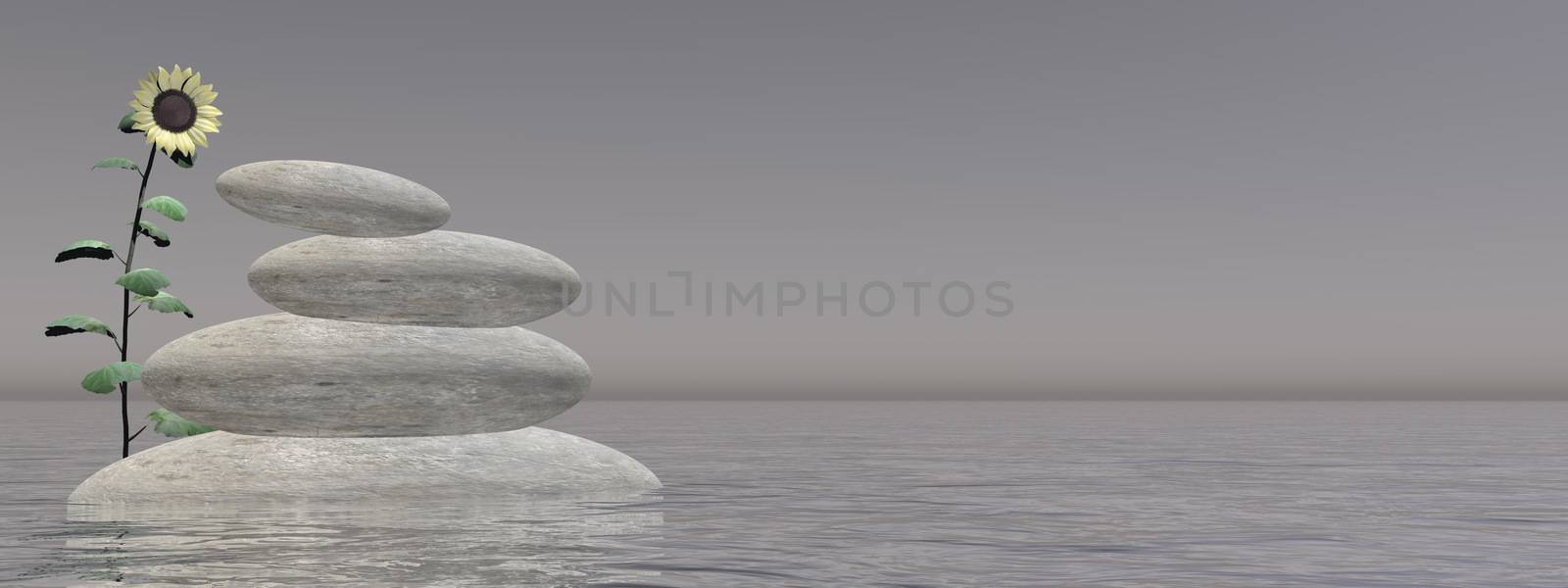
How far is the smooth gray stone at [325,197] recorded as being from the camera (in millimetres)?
21328

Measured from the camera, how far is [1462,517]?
757 inches

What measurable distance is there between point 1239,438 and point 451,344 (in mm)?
39932

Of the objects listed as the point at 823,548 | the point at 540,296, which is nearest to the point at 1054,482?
the point at 540,296

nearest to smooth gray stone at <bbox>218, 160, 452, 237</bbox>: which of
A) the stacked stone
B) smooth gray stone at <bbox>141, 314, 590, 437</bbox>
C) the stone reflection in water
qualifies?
the stacked stone

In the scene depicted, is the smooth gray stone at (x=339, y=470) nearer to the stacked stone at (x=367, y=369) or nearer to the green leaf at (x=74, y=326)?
the stacked stone at (x=367, y=369)

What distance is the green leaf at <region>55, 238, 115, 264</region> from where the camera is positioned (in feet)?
71.4

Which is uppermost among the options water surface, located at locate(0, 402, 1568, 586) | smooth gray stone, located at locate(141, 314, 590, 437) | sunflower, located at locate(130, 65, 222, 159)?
sunflower, located at locate(130, 65, 222, 159)

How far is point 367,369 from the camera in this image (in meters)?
20.6

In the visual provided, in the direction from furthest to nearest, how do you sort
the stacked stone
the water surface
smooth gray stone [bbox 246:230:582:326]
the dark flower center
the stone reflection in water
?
the dark flower center
smooth gray stone [bbox 246:230:582:326]
the stacked stone
the water surface
the stone reflection in water

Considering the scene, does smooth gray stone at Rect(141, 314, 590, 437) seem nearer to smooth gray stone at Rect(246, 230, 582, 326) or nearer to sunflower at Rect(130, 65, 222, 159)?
smooth gray stone at Rect(246, 230, 582, 326)

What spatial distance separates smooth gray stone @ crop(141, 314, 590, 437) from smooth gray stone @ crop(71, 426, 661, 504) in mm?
263

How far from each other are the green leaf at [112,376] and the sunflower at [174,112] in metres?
3.27

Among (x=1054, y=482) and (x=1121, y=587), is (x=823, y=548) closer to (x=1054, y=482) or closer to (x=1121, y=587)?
(x=1121, y=587)

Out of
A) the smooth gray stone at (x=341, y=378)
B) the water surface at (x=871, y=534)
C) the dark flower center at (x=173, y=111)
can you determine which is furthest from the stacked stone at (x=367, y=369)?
the dark flower center at (x=173, y=111)
